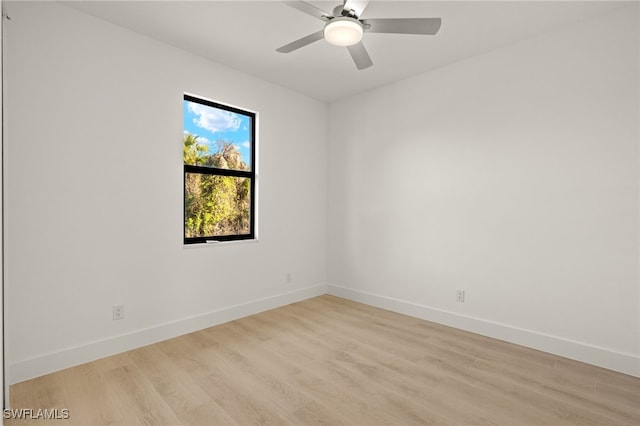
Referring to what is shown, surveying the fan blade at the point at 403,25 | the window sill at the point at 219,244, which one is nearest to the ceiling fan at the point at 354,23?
the fan blade at the point at 403,25

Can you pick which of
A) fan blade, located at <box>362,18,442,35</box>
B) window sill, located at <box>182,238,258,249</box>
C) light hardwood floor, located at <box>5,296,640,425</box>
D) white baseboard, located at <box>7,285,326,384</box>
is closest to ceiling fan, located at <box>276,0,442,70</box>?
fan blade, located at <box>362,18,442,35</box>

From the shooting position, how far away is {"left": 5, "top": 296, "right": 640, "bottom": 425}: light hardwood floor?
1920 millimetres

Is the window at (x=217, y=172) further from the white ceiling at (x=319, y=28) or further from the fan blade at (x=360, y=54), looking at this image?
the fan blade at (x=360, y=54)

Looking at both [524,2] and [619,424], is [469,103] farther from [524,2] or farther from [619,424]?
[619,424]

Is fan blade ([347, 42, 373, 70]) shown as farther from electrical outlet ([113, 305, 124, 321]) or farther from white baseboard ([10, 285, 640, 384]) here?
electrical outlet ([113, 305, 124, 321])

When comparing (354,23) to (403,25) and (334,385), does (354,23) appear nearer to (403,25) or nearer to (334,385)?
(403,25)

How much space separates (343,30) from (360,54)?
0.37 meters

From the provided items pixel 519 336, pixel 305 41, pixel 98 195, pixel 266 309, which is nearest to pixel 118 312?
pixel 98 195

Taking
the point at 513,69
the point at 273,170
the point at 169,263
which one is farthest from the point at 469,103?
A: the point at 169,263

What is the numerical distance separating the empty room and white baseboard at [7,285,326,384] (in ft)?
0.06

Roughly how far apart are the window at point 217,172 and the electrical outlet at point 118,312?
2.60ft

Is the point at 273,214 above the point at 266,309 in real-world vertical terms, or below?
above

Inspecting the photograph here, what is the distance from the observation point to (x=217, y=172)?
3.46 m

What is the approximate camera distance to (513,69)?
2961mm
